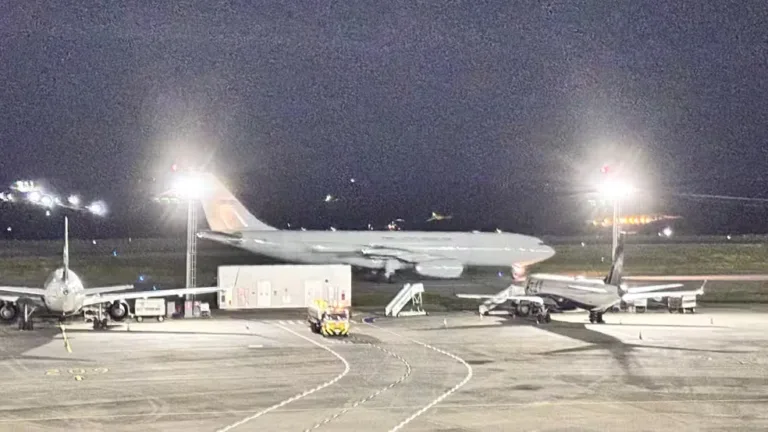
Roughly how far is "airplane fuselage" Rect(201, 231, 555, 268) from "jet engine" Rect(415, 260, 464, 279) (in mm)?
1424

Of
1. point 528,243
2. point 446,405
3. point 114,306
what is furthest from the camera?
point 528,243

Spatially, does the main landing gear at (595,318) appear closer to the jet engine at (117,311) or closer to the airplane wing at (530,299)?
the airplane wing at (530,299)

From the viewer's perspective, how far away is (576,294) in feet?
168

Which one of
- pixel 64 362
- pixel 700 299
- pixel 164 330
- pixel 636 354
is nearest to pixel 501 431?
pixel 636 354

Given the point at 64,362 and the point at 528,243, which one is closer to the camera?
the point at 64,362

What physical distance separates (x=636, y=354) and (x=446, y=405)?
588 inches

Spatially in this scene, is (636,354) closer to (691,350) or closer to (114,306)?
(691,350)

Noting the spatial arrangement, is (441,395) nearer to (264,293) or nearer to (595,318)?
(595,318)

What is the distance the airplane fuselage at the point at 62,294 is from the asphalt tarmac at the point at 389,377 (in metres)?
1.44

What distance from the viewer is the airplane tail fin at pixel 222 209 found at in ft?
279

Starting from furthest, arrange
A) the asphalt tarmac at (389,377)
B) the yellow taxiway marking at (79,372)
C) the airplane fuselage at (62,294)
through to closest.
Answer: the airplane fuselage at (62,294) < the yellow taxiway marking at (79,372) < the asphalt tarmac at (389,377)

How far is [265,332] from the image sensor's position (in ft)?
155

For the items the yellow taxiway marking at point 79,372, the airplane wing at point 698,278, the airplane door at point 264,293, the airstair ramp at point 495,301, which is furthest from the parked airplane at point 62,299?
the airplane wing at point 698,278

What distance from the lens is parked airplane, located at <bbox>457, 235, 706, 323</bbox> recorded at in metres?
50.0
